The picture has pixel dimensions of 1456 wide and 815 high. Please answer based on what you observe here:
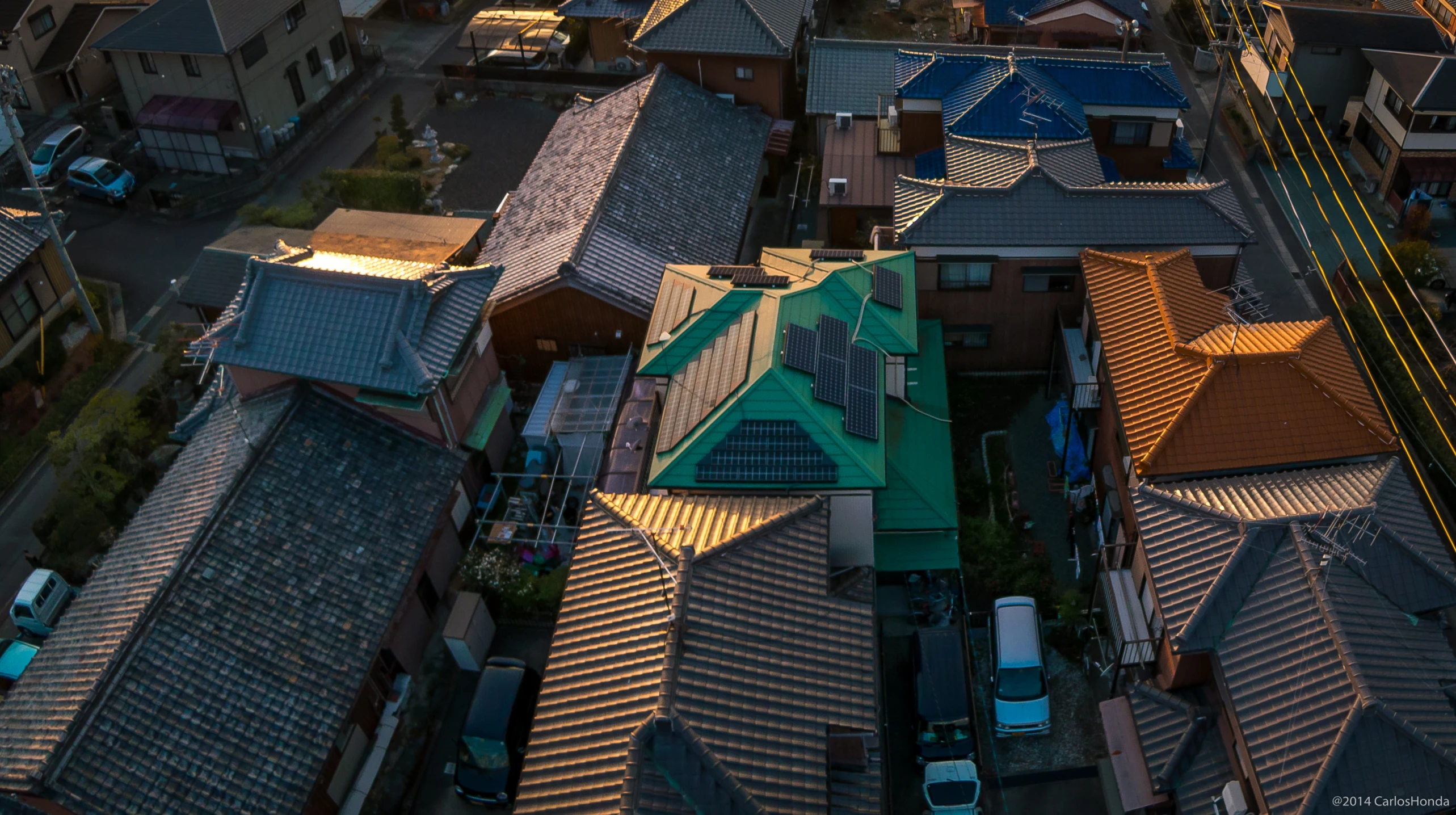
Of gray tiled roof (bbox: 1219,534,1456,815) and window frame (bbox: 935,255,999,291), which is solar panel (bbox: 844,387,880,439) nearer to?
window frame (bbox: 935,255,999,291)

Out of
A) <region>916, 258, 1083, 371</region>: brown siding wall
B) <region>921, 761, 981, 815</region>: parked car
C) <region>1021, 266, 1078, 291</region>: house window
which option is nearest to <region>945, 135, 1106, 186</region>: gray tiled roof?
<region>1021, 266, 1078, 291</region>: house window

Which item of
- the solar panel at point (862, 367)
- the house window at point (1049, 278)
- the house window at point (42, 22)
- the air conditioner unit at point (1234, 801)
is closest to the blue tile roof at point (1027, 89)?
the house window at point (1049, 278)

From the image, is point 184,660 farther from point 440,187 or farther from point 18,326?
point 440,187

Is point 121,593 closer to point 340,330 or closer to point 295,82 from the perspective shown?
point 340,330

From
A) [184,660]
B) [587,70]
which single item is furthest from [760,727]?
[587,70]

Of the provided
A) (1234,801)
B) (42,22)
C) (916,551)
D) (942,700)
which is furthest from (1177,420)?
(42,22)

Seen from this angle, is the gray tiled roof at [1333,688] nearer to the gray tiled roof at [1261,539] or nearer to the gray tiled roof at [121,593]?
the gray tiled roof at [1261,539]

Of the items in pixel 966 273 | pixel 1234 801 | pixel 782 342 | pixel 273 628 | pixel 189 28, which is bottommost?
pixel 1234 801
